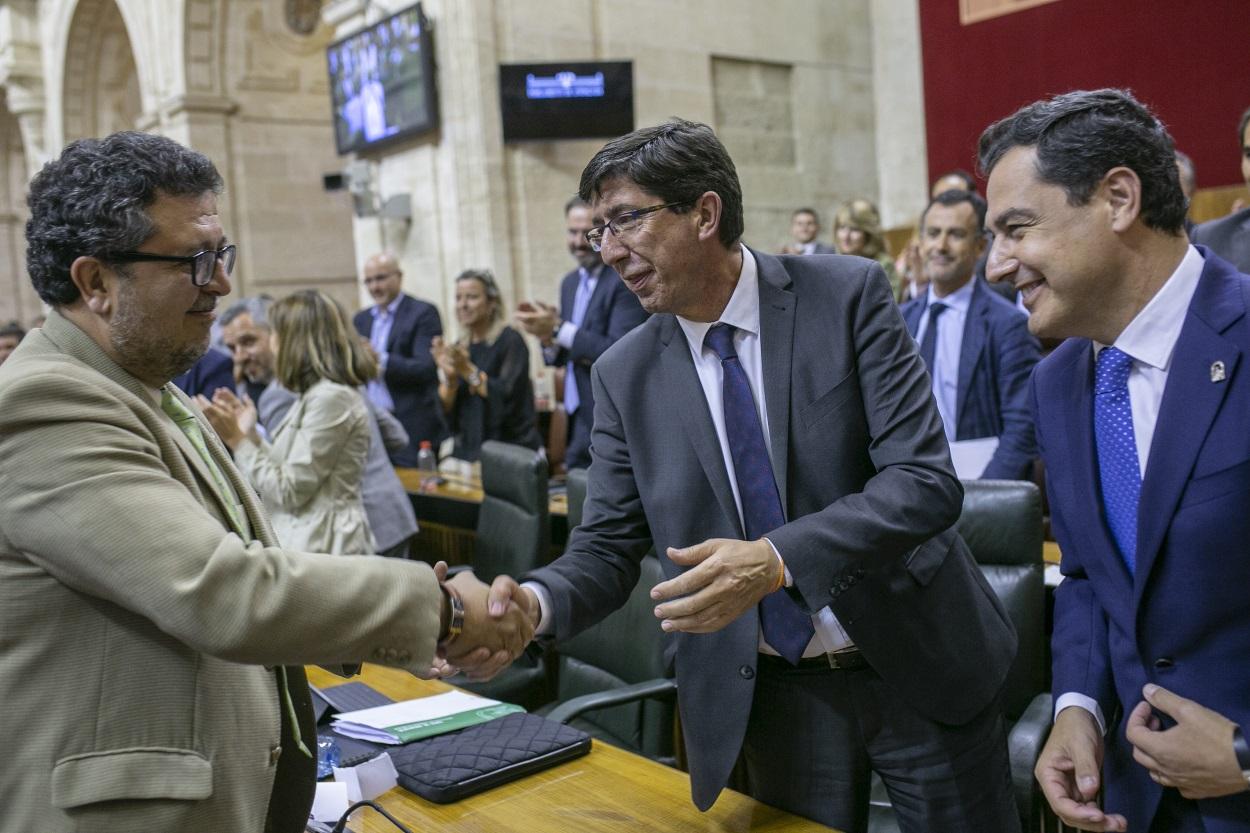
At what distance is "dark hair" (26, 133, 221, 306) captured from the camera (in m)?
1.42

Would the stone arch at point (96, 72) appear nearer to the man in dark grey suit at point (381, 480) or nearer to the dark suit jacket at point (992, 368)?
the man in dark grey suit at point (381, 480)

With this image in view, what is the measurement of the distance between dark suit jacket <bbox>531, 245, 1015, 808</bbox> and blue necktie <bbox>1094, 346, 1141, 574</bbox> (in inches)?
9.1

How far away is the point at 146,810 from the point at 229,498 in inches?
16.5

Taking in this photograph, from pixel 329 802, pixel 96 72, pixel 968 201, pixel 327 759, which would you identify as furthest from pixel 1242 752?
pixel 96 72

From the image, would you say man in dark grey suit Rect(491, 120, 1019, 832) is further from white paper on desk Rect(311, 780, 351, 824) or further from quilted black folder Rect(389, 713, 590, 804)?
white paper on desk Rect(311, 780, 351, 824)

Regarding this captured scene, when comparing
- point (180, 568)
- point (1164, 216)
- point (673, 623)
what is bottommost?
point (673, 623)

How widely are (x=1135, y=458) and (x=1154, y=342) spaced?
16 cm

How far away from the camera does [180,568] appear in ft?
4.15

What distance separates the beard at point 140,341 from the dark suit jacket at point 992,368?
8.62 ft

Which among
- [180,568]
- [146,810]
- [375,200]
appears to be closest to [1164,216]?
[180,568]

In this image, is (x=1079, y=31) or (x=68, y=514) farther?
(x=1079, y=31)

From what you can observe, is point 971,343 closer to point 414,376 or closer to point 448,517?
point 448,517

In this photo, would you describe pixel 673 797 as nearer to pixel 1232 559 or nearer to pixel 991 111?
pixel 1232 559

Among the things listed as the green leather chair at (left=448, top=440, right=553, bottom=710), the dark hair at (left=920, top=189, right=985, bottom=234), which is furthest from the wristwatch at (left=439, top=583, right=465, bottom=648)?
the dark hair at (left=920, top=189, right=985, bottom=234)
